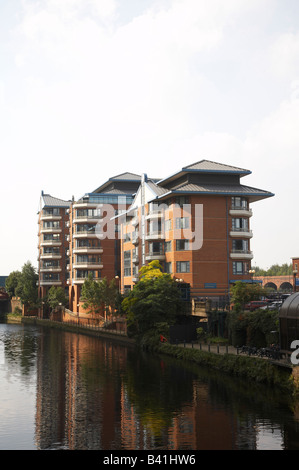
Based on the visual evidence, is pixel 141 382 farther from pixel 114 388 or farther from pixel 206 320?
pixel 206 320

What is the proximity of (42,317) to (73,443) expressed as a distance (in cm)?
10485

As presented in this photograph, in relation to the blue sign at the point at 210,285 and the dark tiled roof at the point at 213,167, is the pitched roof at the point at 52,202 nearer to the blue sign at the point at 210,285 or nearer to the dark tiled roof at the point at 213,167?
the dark tiled roof at the point at 213,167

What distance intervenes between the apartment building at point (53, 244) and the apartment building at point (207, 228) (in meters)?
58.6

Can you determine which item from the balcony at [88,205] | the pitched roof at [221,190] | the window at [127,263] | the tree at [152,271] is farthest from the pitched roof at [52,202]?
the pitched roof at [221,190]

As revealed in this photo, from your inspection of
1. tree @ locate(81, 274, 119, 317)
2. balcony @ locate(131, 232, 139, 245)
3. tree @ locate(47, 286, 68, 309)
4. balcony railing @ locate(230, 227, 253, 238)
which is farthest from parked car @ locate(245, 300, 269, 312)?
tree @ locate(47, 286, 68, 309)

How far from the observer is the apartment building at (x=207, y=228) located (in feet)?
246

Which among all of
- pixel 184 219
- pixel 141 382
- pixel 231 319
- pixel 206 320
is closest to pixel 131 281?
pixel 184 219

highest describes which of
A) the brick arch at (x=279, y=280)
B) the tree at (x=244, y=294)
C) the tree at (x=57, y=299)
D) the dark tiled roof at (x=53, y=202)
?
the dark tiled roof at (x=53, y=202)

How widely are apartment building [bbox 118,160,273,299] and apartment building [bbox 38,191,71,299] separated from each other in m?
58.6

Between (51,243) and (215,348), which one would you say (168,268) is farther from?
(51,243)

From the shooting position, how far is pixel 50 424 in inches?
1216

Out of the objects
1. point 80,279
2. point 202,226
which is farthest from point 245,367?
point 80,279

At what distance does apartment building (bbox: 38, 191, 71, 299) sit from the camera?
134 metres

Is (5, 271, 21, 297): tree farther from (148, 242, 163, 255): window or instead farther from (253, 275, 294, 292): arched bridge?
(148, 242, 163, 255): window
